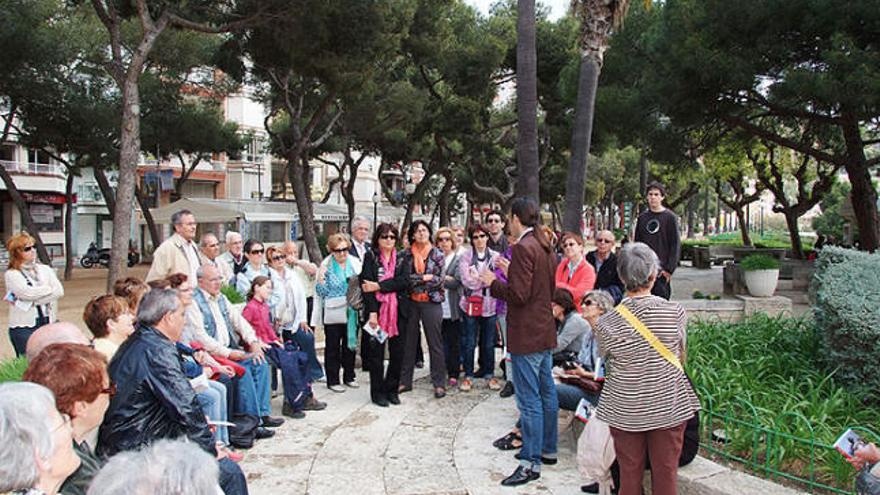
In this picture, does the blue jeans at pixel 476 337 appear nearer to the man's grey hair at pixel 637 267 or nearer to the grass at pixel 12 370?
the man's grey hair at pixel 637 267

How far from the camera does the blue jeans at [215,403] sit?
4.46 m

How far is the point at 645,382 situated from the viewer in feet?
10.5

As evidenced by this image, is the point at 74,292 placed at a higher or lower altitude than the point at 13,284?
lower

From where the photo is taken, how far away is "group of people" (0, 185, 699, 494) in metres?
2.68

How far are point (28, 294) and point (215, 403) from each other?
10.8ft

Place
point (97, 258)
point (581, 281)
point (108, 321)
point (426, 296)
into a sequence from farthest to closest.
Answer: point (97, 258) < point (426, 296) < point (581, 281) < point (108, 321)

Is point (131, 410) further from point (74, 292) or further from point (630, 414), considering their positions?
point (74, 292)

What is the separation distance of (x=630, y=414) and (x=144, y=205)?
2570 centimetres

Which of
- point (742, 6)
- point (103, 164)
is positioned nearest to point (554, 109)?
point (742, 6)

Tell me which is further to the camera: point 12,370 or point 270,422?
point 270,422

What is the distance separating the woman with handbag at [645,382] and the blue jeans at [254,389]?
3052 mm

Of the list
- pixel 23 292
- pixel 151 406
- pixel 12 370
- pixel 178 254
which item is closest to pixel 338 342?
pixel 178 254

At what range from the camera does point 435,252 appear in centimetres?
640

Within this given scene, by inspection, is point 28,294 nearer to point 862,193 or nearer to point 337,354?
point 337,354
